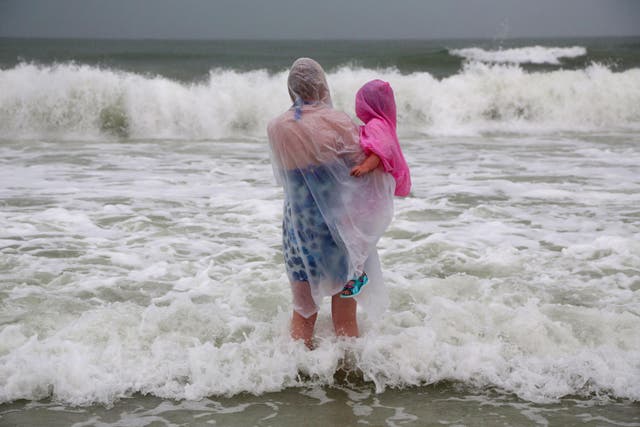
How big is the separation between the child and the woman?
54 mm

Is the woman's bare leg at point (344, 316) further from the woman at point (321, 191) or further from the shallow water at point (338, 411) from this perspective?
the shallow water at point (338, 411)

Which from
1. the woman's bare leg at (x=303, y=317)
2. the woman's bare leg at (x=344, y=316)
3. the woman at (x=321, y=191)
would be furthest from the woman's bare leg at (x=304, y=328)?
the woman at (x=321, y=191)

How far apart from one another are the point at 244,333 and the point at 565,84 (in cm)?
1729

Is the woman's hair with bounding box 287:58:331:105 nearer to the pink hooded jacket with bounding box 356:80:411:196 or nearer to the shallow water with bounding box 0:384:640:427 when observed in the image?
the pink hooded jacket with bounding box 356:80:411:196

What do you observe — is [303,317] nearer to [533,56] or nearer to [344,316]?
[344,316]

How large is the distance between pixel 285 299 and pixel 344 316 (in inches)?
41.7

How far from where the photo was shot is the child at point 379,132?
352 centimetres

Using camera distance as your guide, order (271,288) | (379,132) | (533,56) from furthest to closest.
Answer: (533,56) < (271,288) < (379,132)

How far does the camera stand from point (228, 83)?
17.9m

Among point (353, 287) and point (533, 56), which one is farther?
point (533, 56)

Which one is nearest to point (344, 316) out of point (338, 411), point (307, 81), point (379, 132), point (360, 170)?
point (338, 411)

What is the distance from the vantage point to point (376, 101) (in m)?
3.56

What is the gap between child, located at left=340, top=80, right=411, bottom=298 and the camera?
3.52m

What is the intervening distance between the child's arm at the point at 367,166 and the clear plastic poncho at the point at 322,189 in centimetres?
5
